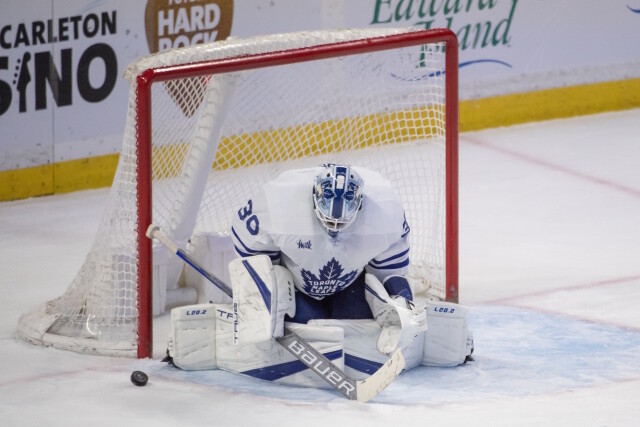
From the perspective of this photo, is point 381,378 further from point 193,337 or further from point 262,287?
point 193,337

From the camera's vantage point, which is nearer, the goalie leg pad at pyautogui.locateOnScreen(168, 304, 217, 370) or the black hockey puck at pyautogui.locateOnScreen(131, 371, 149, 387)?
the black hockey puck at pyautogui.locateOnScreen(131, 371, 149, 387)

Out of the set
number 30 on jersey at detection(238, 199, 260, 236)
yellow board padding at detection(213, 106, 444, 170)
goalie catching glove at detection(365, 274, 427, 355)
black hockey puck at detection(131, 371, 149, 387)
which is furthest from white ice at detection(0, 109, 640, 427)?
yellow board padding at detection(213, 106, 444, 170)

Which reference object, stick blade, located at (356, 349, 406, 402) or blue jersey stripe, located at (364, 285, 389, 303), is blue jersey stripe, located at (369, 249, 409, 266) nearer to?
blue jersey stripe, located at (364, 285, 389, 303)

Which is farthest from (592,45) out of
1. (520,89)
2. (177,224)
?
(177,224)

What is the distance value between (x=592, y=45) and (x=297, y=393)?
4673mm

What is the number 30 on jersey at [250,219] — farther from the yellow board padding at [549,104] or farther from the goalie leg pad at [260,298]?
the yellow board padding at [549,104]

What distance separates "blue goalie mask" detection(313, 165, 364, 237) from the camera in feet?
15.0

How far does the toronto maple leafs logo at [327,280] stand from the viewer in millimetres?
4723

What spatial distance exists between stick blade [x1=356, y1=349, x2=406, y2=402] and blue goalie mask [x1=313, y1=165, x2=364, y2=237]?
42cm

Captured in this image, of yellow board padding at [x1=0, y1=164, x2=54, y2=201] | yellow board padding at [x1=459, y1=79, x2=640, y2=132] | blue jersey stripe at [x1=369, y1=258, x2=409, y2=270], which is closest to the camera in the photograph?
blue jersey stripe at [x1=369, y1=258, x2=409, y2=270]

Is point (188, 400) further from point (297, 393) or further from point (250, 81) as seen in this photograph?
point (250, 81)

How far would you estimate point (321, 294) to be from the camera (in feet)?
15.9

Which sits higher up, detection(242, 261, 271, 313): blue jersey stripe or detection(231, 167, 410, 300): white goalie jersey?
detection(231, 167, 410, 300): white goalie jersey

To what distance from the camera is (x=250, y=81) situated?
22.8 feet
